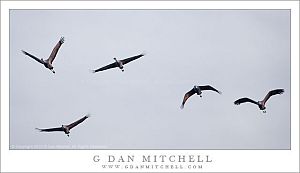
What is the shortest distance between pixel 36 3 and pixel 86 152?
1.88m

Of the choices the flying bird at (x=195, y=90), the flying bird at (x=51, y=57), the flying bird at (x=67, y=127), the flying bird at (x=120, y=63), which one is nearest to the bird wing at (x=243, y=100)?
the flying bird at (x=195, y=90)

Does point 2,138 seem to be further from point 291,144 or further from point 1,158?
point 291,144

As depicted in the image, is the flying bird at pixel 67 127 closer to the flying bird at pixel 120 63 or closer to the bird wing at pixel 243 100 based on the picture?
the flying bird at pixel 120 63

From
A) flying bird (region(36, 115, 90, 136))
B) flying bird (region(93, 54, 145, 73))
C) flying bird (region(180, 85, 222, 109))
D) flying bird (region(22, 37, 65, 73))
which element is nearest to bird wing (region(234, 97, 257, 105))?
flying bird (region(180, 85, 222, 109))

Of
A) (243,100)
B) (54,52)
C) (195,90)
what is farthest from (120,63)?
(243,100)

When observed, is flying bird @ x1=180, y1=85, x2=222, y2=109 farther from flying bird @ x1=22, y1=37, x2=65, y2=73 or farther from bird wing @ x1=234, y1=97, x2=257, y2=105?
flying bird @ x1=22, y1=37, x2=65, y2=73

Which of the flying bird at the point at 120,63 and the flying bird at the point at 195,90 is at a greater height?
the flying bird at the point at 120,63

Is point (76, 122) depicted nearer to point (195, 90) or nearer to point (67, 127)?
point (67, 127)

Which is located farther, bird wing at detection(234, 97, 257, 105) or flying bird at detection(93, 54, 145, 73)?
bird wing at detection(234, 97, 257, 105)

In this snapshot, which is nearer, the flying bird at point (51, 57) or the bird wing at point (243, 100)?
the flying bird at point (51, 57)

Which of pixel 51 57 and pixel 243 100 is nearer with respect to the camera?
pixel 51 57

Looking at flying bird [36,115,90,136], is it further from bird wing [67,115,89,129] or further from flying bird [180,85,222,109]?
flying bird [180,85,222,109]

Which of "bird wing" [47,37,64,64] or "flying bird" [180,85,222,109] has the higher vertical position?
"bird wing" [47,37,64,64]

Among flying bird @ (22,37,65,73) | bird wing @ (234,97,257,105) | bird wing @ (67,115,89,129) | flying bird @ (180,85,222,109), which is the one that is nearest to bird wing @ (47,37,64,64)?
flying bird @ (22,37,65,73)
